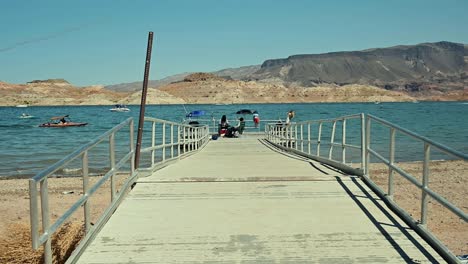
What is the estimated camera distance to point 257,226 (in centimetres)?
619

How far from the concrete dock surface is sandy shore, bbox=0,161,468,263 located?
143 centimetres

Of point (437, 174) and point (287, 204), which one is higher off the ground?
point (287, 204)

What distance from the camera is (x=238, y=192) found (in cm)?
809

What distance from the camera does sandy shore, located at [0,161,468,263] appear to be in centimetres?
757

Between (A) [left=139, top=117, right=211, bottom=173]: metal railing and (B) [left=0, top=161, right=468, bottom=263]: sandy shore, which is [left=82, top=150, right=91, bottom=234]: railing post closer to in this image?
(B) [left=0, top=161, right=468, bottom=263]: sandy shore

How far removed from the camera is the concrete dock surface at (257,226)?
5.25 meters

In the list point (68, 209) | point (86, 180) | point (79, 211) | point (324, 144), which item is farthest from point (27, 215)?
point (324, 144)

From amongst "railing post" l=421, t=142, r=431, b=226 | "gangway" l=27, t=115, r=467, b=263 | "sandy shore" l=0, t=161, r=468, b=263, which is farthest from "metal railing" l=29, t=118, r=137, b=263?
"railing post" l=421, t=142, r=431, b=226

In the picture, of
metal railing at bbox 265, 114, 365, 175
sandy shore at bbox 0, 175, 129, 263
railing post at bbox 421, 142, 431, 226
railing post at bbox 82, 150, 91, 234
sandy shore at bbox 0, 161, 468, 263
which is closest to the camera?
railing post at bbox 82, 150, 91, 234

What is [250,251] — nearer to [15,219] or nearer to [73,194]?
[15,219]

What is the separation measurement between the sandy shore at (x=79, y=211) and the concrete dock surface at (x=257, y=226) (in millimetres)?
1430

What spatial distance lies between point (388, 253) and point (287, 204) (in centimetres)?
213

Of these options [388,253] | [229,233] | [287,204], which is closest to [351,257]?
[388,253]

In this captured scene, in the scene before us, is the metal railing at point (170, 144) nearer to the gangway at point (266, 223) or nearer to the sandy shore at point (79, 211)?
the gangway at point (266, 223)
